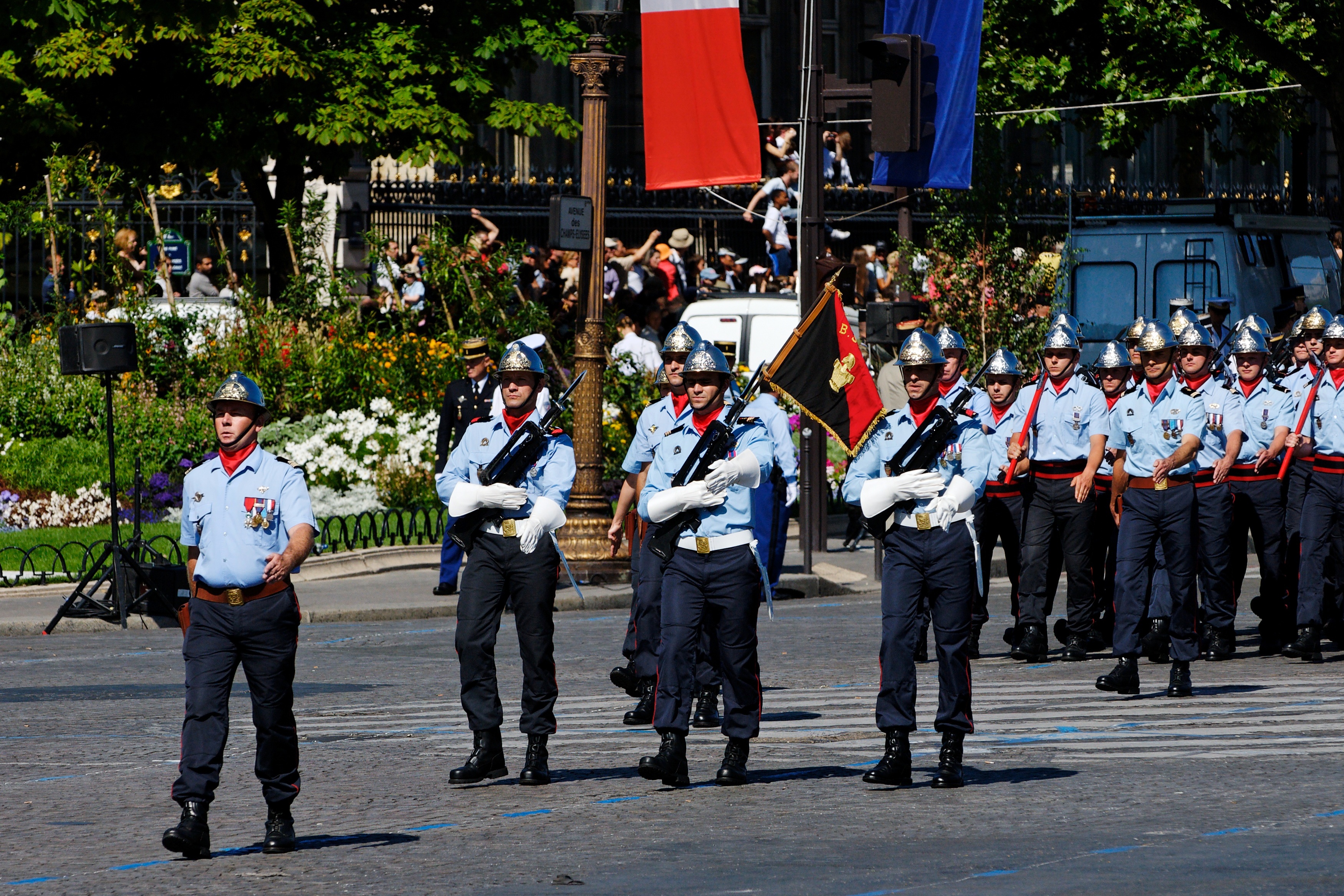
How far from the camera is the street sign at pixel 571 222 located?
19.0 meters

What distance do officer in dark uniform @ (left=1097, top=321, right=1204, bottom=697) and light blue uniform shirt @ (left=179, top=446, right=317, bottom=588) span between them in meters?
5.53

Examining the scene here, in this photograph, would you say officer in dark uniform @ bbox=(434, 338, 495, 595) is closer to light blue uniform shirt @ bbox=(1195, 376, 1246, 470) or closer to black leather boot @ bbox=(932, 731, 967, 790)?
light blue uniform shirt @ bbox=(1195, 376, 1246, 470)

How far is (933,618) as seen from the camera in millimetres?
9898

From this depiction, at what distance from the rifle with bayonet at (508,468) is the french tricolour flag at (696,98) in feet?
33.9

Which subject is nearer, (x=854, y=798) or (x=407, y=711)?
(x=854, y=798)

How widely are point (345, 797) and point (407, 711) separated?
285 cm

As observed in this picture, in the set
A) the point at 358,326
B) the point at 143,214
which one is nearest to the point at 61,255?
the point at 143,214

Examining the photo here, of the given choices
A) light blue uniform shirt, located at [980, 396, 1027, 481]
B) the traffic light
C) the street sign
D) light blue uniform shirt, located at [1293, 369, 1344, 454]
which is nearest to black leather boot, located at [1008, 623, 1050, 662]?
light blue uniform shirt, located at [980, 396, 1027, 481]

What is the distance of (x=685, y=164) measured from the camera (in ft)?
68.1

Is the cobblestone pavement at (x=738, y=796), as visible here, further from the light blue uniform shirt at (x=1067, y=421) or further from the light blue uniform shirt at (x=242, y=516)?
the light blue uniform shirt at (x=1067, y=421)

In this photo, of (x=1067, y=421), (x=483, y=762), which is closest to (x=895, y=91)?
(x=1067, y=421)

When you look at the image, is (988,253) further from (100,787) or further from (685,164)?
(100,787)

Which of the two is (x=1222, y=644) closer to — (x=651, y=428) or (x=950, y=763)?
(x=651, y=428)

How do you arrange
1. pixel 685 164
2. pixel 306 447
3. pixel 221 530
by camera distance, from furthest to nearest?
pixel 306 447 → pixel 685 164 → pixel 221 530
